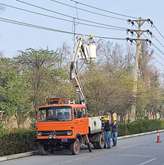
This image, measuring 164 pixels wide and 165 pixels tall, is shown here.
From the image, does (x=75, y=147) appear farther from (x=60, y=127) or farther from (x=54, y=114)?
(x=54, y=114)

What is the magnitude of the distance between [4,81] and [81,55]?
6.11 metres

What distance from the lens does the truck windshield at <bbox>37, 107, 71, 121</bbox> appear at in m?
25.8

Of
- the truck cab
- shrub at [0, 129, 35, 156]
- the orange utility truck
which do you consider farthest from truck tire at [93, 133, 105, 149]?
shrub at [0, 129, 35, 156]

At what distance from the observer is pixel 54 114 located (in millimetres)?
25969

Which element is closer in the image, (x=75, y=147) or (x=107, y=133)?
(x=75, y=147)

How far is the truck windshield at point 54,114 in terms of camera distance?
2575cm

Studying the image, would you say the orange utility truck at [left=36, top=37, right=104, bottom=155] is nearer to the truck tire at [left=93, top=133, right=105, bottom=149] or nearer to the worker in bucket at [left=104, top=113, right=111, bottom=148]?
the truck tire at [left=93, top=133, right=105, bottom=149]

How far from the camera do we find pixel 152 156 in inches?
936

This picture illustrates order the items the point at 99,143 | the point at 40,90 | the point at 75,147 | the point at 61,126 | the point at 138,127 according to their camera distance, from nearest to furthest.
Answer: the point at 61,126 < the point at 75,147 < the point at 99,143 < the point at 40,90 < the point at 138,127

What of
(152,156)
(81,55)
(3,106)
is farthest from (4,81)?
(152,156)

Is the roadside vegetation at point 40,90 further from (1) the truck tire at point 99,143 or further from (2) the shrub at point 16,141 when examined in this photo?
(1) the truck tire at point 99,143

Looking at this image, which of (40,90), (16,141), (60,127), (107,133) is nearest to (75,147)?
(60,127)

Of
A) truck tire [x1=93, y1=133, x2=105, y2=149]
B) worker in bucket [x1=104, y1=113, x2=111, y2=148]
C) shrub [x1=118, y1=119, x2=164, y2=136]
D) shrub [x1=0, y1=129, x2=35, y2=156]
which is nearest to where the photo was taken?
shrub [x1=0, y1=129, x2=35, y2=156]

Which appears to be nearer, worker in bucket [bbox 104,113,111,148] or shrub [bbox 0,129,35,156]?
shrub [bbox 0,129,35,156]
